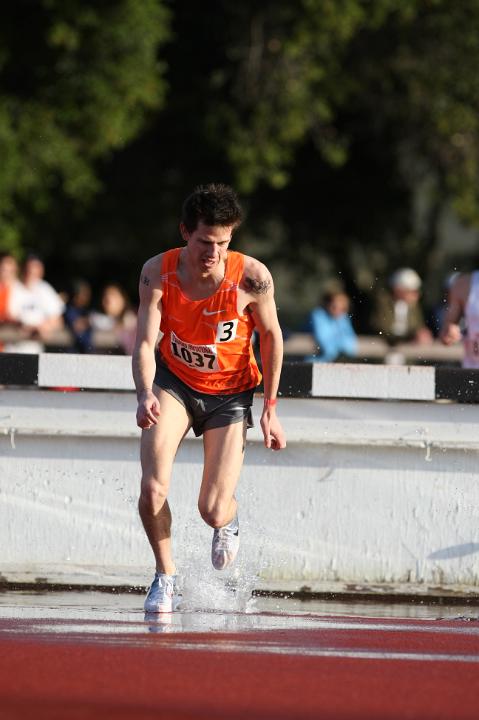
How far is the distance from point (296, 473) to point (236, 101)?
789 inches

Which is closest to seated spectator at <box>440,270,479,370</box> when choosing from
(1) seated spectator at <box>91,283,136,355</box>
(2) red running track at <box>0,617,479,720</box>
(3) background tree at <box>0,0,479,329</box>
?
(2) red running track at <box>0,617,479,720</box>

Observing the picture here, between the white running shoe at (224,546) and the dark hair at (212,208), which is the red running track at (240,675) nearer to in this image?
the white running shoe at (224,546)

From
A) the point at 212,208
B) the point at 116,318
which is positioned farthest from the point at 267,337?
the point at 116,318

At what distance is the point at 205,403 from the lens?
790 cm

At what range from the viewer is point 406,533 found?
8805 millimetres

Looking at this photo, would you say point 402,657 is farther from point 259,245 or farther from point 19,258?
point 259,245

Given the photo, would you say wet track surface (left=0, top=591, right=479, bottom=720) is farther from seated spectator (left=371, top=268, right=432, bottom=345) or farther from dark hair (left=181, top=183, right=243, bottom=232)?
seated spectator (left=371, top=268, right=432, bottom=345)

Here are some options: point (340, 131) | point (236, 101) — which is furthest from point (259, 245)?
point (236, 101)

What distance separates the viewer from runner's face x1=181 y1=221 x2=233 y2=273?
292 inches

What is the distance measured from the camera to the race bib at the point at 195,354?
768 centimetres

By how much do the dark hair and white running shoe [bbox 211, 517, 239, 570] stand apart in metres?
1.54

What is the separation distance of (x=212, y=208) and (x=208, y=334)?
62cm

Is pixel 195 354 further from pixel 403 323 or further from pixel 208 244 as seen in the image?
pixel 403 323

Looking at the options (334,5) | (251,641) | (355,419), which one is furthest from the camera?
(334,5)
